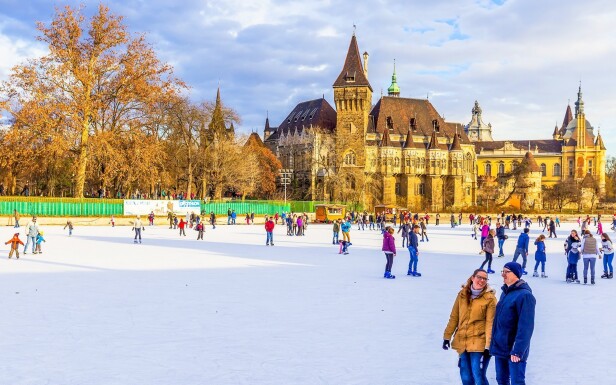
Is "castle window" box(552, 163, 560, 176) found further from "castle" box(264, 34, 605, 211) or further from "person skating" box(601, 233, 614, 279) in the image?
"person skating" box(601, 233, 614, 279)

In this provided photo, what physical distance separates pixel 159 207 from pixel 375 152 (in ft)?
121

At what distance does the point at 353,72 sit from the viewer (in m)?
70.8

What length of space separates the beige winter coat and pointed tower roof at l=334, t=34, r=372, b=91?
66593mm

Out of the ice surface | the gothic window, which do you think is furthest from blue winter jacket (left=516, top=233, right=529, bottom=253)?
the gothic window

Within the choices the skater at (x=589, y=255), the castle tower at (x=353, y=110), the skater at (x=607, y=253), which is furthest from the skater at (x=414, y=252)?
the castle tower at (x=353, y=110)

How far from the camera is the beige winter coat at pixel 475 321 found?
14.9 ft

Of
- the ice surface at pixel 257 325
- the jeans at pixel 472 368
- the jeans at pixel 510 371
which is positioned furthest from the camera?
the ice surface at pixel 257 325

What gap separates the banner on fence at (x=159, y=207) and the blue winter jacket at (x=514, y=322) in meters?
36.9

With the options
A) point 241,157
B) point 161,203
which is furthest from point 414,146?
point 161,203

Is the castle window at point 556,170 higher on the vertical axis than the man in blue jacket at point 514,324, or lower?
higher

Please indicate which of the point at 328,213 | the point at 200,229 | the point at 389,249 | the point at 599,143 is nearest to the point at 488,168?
the point at 599,143

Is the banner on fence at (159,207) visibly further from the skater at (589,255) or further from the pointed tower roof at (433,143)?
the pointed tower roof at (433,143)

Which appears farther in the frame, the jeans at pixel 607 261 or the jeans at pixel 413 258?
the jeans at pixel 413 258

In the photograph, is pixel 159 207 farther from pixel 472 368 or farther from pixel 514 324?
pixel 514 324
